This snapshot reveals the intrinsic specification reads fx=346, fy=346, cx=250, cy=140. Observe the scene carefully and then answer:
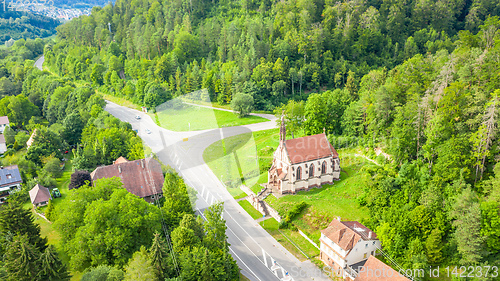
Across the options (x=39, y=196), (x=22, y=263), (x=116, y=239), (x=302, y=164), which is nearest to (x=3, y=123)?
(x=39, y=196)

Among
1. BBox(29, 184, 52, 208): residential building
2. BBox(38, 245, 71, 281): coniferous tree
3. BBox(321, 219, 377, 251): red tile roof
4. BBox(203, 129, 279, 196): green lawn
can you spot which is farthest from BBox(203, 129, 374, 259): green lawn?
BBox(29, 184, 52, 208): residential building

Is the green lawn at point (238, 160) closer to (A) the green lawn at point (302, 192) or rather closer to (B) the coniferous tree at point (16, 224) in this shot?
(A) the green lawn at point (302, 192)

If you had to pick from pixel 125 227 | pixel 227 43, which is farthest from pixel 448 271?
pixel 227 43

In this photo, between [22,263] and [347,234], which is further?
[347,234]

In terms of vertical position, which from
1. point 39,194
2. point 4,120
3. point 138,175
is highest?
point 138,175

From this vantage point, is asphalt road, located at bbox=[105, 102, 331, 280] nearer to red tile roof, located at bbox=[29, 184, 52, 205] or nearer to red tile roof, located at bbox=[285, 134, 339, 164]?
red tile roof, located at bbox=[285, 134, 339, 164]

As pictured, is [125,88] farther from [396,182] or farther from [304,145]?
[396,182]

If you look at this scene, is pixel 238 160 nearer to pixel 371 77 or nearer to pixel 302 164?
pixel 302 164

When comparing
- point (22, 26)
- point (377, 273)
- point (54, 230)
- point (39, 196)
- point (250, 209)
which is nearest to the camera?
point (377, 273)
